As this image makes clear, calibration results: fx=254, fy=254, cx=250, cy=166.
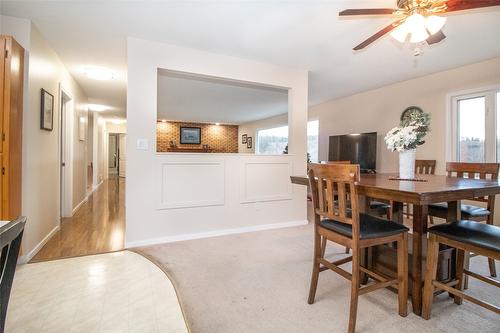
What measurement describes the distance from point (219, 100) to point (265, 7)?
Result: 407cm

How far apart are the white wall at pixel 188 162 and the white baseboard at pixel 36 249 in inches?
32.8

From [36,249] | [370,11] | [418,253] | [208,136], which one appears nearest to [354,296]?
[418,253]

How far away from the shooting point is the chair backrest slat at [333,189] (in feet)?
4.64

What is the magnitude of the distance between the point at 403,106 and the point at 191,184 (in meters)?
3.81

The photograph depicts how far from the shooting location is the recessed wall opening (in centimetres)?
504

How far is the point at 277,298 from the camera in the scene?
1770 mm

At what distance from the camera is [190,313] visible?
1.60 m

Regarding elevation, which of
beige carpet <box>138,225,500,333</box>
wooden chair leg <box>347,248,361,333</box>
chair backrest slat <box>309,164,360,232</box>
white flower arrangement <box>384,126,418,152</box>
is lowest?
beige carpet <box>138,225,500,333</box>

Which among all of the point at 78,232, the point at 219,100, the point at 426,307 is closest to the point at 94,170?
the point at 219,100

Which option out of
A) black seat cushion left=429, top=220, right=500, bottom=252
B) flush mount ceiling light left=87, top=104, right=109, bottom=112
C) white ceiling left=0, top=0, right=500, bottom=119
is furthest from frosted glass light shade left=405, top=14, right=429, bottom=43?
flush mount ceiling light left=87, top=104, right=109, bottom=112

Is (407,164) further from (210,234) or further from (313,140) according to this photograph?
(313,140)

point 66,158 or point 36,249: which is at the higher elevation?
point 66,158

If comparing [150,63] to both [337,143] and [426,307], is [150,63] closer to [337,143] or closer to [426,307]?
→ [426,307]

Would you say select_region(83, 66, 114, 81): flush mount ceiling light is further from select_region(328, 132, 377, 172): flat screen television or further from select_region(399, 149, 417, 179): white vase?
select_region(328, 132, 377, 172): flat screen television
